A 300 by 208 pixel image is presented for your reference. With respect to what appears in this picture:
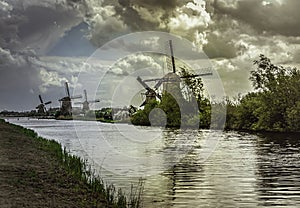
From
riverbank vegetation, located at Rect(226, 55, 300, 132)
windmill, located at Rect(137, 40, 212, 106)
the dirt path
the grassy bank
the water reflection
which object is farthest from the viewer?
windmill, located at Rect(137, 40, 212, 106)

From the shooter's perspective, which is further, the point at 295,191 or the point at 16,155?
the point at 16,155

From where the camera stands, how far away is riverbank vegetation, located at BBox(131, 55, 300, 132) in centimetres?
7638

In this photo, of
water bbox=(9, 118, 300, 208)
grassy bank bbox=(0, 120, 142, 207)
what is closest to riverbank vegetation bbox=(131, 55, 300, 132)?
water bbox=(9, 118, 300, 208)

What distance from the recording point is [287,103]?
77.1 m

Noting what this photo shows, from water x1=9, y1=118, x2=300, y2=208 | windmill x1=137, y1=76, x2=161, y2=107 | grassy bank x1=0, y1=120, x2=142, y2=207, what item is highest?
windmill x1=137, y1=76, x2=161, y2=107

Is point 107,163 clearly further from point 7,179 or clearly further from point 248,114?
point 248,114

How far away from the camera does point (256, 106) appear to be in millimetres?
84188

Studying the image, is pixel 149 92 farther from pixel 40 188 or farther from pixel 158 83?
pixel 40 188

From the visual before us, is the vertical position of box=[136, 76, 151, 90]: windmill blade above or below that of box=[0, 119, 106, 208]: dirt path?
above

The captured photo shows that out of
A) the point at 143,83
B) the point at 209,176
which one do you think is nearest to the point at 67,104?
the point at 143,83

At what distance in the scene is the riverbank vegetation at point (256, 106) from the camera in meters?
76.4

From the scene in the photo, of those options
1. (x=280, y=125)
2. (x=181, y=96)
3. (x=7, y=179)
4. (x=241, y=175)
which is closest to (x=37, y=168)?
(x=7, y=179)

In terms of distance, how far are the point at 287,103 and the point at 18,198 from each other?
68.1 metres

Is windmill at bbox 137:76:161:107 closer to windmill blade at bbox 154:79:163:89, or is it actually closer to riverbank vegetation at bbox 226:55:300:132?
windmill blade at bbox 154:79:163:89
